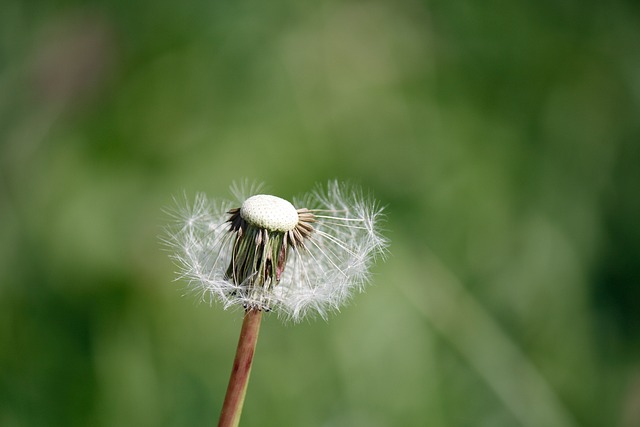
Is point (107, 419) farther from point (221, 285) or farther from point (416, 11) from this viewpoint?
point (416, 11)

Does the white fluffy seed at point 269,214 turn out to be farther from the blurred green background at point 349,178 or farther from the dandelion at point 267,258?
the blurred green background at point 349,178

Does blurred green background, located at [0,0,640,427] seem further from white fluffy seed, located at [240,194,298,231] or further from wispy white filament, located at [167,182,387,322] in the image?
white fluffy seed, located at [240,194,298,231]

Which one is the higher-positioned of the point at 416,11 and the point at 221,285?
the point at 416,11

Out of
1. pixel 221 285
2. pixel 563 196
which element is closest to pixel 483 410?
pixel 563 196

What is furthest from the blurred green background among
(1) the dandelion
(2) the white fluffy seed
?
(2) the white fluffy seed

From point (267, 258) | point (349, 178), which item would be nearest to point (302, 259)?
point (267, 258)

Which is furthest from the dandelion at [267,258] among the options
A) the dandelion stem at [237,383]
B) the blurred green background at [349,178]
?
the blurred green background at [349,178]

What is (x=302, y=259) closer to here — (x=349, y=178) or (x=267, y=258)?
(x=267, y=258)

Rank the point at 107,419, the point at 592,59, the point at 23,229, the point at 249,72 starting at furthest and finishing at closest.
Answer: the point at 592,59 → the point at 249,72 → the point at 23,229 → the point at 107,419
